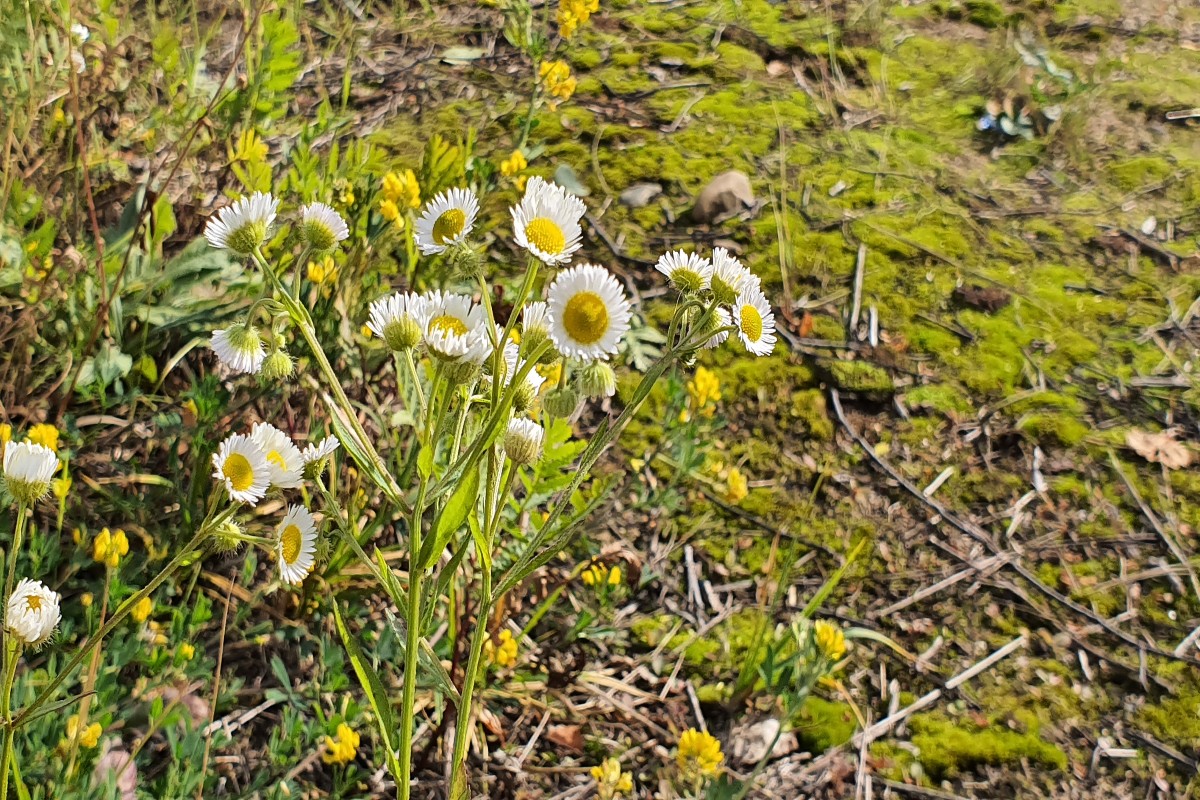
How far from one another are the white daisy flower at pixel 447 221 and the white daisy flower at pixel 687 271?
233 mm

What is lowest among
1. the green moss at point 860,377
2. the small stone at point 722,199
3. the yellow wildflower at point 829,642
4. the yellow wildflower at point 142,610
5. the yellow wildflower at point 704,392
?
the green moss at point 860,377

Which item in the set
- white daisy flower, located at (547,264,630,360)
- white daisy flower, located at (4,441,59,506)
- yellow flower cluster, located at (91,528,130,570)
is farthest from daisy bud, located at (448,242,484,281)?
yellow flower cluster, located at (91,528,130,570)

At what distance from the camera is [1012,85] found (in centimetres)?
332

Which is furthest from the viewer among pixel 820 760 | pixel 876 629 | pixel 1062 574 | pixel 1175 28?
pixel 1175 28

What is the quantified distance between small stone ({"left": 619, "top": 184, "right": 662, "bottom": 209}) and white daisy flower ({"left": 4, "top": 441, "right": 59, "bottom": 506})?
1997 mm

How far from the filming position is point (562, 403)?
3.72 feet

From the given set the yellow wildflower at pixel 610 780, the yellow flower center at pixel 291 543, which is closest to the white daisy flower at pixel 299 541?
the yellow flower center at pixel 291 543

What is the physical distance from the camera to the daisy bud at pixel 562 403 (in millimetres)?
1130

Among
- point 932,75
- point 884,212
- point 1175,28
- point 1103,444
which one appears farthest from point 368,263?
point 1175,28

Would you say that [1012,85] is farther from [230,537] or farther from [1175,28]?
[230,537]

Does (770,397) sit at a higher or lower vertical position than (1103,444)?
higher

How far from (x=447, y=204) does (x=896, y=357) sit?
1.65 metres

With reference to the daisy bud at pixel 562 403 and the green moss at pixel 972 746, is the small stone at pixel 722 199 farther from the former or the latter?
the daisy bud at pixel 562 403

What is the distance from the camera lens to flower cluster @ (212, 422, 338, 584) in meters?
1.05
